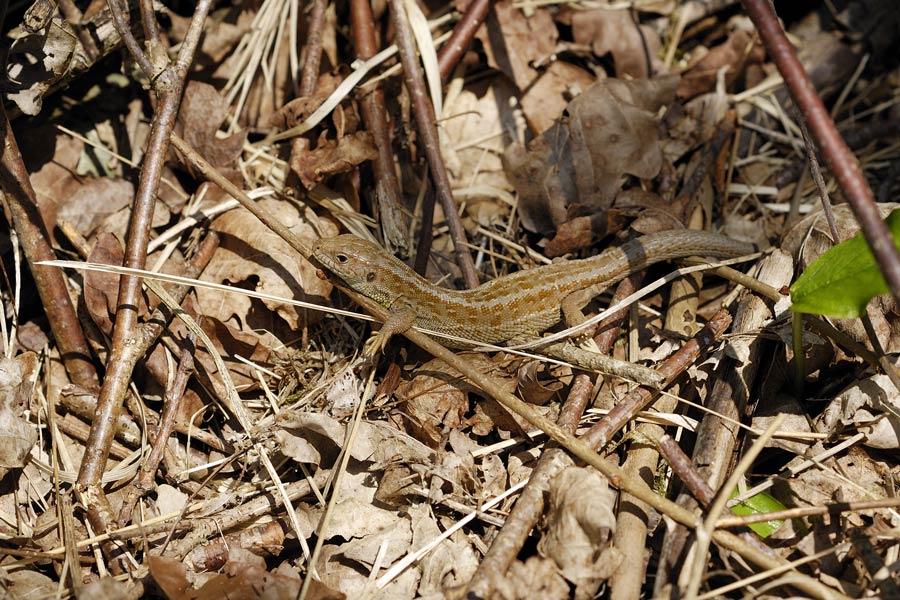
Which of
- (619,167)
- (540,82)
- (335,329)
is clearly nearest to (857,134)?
(619,167)

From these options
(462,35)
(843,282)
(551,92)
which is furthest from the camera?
(551,92)

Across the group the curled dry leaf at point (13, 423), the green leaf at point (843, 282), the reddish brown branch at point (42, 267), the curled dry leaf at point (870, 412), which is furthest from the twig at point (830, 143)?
the curled dry leaf at point (13, 423)

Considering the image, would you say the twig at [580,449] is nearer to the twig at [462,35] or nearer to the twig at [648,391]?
the twig at [648,391]

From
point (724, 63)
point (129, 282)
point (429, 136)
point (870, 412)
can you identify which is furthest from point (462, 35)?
point (870, 412)

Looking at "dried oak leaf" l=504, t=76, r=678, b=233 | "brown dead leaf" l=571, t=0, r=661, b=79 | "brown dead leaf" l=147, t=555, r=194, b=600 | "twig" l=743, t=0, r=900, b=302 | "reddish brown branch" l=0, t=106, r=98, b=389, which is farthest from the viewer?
"brown dead leaf" l=571, t=0, r=661, b=79

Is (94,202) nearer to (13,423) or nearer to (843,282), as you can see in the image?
(13,423)

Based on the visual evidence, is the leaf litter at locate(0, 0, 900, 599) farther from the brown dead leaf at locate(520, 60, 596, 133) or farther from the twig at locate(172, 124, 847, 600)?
the twig at locate(172, 124, 847, 600)

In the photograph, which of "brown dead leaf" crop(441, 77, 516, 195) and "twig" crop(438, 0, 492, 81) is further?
"brown dead leaf" crop(441, 77, 516, 195)

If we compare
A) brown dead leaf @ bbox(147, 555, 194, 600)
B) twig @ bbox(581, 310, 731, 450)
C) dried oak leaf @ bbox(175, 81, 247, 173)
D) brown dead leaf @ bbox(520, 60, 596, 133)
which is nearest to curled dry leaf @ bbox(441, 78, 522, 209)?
brown dead leaf @ bbox(520, 60, 596, 133)
